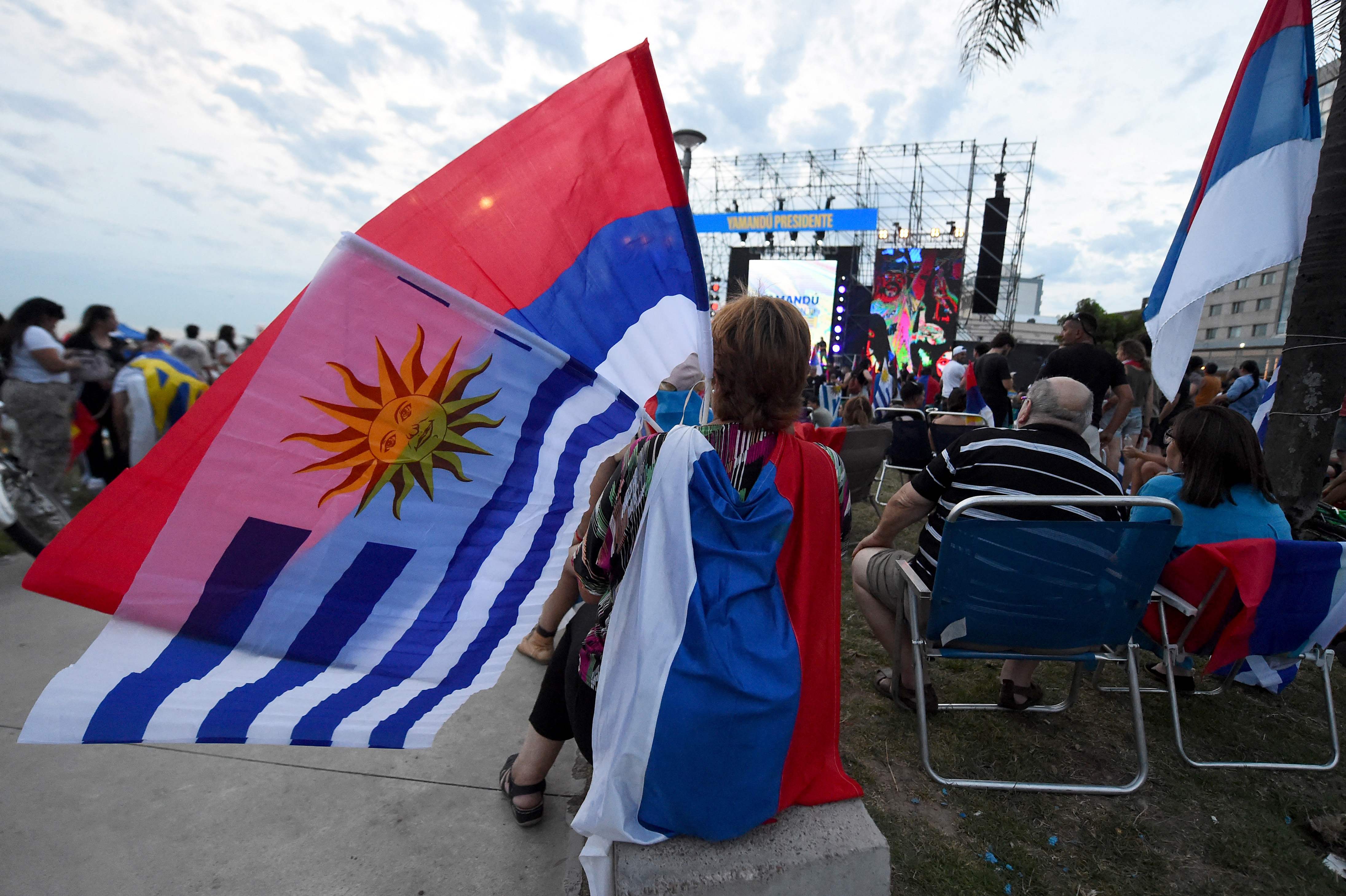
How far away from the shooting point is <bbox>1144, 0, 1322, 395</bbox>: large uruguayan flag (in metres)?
2.74

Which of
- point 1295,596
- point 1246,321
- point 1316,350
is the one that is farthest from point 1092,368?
point 1246,321

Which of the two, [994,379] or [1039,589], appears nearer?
[1039,589]

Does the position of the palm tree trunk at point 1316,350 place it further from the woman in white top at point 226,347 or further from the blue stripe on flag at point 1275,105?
the woman in white top at point 226,347

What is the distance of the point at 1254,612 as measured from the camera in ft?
6.72

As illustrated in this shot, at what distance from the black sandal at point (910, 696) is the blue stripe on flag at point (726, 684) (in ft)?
4.38

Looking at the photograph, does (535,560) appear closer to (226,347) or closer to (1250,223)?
(1250,223)

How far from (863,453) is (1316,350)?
7.25 ft

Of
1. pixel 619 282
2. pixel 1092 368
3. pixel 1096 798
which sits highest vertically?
pixel 619 282

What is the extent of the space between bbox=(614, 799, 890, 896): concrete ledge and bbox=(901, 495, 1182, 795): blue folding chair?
817 mm

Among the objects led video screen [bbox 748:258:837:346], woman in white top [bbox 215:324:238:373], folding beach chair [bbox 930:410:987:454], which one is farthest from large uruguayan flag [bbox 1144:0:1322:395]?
led video screen [bbox 748:258:837:346]

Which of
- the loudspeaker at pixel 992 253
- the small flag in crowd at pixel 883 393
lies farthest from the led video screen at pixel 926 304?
the small flag in crowd at pixel 883 393

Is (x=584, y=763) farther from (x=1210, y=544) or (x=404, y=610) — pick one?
(x=1210, y=544)

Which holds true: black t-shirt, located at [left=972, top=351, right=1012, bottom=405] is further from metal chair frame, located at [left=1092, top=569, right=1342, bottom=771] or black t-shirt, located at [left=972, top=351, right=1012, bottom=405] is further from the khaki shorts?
the khaki shorts

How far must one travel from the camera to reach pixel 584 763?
7.04 feet
